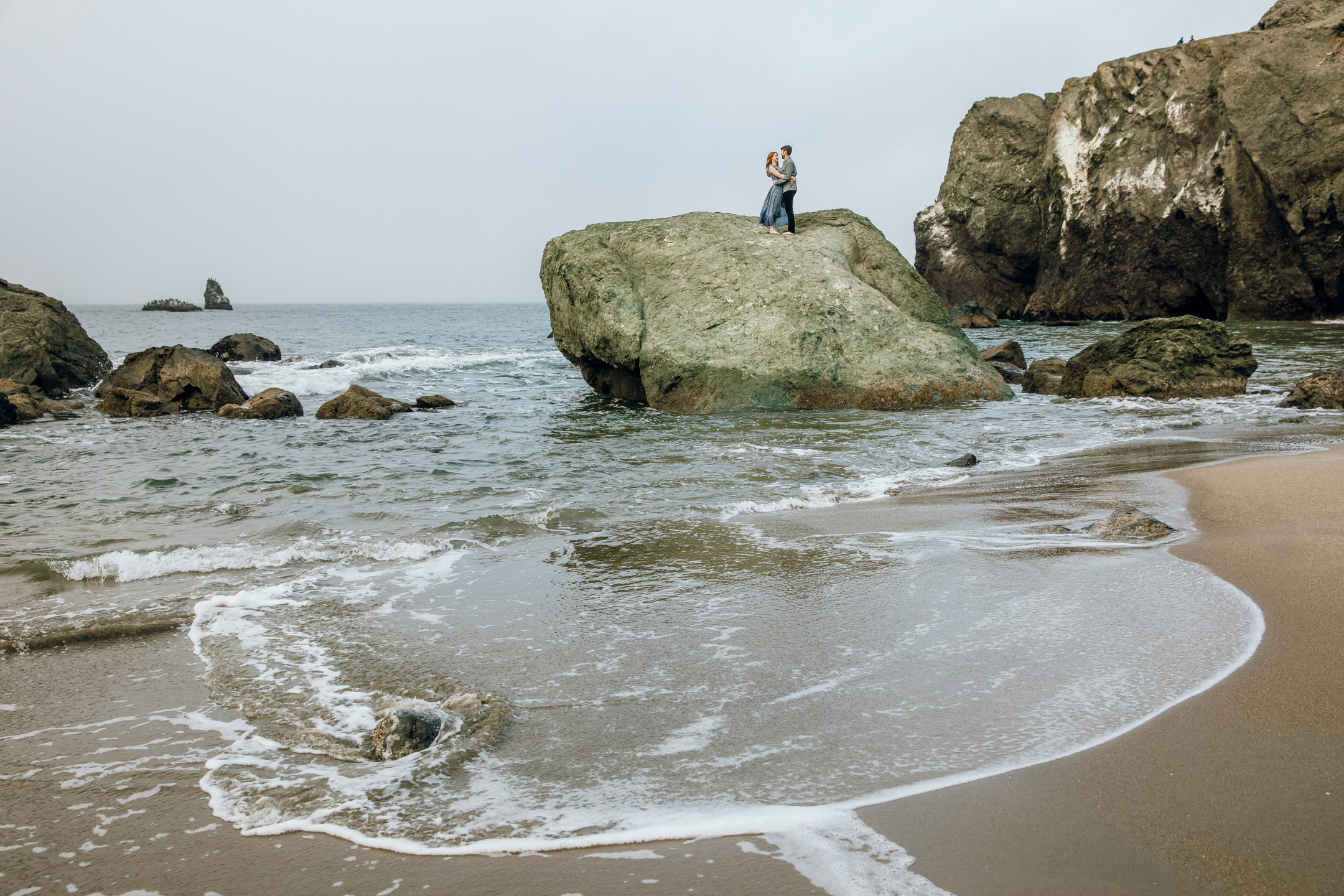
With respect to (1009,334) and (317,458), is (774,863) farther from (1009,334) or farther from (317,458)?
(1009,334)

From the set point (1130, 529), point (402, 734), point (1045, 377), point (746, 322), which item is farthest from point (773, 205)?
point (402, 734)

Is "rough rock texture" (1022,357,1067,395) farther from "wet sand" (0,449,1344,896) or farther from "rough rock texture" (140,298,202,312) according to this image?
"rough rock texture" (140,298,202,312)

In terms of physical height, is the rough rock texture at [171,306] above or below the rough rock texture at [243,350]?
above

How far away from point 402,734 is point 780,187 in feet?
40.9

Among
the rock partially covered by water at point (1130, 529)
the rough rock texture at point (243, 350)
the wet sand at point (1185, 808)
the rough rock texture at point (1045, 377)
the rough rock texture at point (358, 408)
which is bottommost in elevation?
the wet sand at point (1185, 808)

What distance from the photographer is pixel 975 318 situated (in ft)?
116

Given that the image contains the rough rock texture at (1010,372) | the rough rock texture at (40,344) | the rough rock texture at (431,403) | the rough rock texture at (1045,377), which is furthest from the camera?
the rough rock texture at (1010,372)

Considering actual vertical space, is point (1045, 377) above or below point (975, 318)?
below

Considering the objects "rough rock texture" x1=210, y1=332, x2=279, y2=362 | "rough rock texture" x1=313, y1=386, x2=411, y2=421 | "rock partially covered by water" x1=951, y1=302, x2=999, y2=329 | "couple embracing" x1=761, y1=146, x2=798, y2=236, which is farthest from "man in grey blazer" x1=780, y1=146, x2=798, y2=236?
"rock partially covered by water" x1=951, y1=302, x2=999, y2=329

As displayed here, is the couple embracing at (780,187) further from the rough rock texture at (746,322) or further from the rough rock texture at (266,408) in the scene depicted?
the rough rock texture at (266,408)

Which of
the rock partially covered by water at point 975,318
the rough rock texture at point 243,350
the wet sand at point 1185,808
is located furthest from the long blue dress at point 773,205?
the rock partially covered by water at point 975,318

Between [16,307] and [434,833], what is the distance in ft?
60.2

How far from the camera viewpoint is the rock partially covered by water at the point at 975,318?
35.3m

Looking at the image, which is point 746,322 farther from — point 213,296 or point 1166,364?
point 213,296
